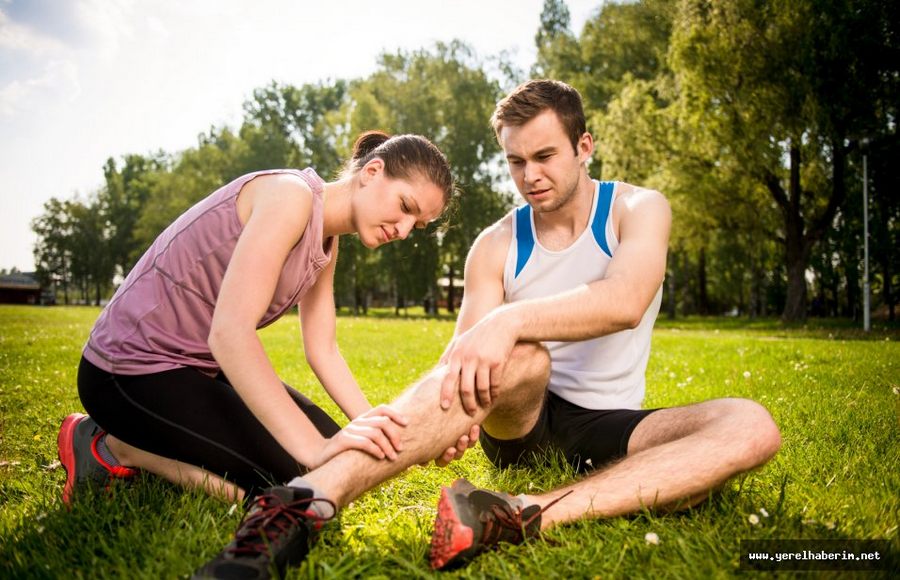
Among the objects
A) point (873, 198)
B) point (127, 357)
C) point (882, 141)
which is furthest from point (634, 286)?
point (873, 198)

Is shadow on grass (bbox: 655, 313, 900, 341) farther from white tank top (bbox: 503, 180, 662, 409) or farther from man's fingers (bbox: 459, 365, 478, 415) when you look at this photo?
man's fingers (bbox: 459, 365, 478, 415)

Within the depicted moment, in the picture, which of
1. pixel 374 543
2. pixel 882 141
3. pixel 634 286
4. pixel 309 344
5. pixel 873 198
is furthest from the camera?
pixel 873 198

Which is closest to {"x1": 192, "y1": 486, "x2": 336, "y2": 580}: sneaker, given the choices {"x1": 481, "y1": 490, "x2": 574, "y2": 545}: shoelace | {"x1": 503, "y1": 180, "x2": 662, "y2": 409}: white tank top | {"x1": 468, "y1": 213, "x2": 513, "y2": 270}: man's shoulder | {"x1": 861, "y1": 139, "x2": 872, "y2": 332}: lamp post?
{"x1": 481, "y1": 490, "x2": 574, "y2": 545}: shoelace

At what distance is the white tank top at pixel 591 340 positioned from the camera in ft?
10.9

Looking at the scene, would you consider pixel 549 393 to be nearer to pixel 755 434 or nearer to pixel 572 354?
pixel 572 354

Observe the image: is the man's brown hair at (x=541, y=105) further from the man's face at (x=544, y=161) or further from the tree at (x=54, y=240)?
the tree at (x=54, y=240)

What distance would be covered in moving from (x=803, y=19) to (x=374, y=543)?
981 inches

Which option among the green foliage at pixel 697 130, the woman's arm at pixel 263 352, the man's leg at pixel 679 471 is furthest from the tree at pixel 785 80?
the woman's arm at pixel 263 352

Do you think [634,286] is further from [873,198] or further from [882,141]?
[873,198]

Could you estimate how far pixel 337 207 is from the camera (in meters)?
Result: 3.28

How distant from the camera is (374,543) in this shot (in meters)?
2.51

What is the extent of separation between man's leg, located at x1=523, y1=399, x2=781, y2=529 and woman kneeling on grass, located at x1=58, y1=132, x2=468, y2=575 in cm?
57

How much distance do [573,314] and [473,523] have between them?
3.42 feet

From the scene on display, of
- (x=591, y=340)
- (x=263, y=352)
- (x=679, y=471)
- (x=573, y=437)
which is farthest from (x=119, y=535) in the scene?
(x=591, y=340)
